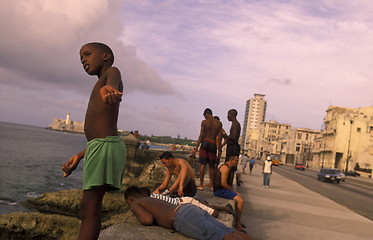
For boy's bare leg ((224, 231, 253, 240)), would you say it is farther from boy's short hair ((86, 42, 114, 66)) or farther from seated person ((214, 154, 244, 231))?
seated person ((214, 154, 244, 231))

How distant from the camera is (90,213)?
281 centimetres

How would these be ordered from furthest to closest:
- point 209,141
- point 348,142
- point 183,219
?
point 348,142, point 209,141, point 183,219

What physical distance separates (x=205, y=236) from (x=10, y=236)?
20.5 feet

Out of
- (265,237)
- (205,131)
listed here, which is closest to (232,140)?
(205,131)

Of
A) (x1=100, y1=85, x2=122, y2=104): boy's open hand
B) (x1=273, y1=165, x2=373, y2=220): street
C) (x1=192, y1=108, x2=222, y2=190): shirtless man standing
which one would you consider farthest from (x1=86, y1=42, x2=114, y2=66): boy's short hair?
(x1=273, y1=165, x2=373, y2=220): street

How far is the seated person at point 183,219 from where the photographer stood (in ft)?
11.9

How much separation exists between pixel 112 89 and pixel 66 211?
40.3ft

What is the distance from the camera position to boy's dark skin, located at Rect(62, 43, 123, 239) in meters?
2.79

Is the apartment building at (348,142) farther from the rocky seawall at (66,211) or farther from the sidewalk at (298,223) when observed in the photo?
the sidewalk at (298,223)

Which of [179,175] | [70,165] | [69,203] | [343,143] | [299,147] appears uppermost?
[343,143]

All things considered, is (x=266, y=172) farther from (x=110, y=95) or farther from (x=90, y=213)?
(x=110, y=95)

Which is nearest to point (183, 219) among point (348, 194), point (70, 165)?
point (70, 165)

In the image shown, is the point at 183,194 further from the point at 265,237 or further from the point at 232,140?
the point at 232,140

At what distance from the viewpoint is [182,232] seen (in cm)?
396
